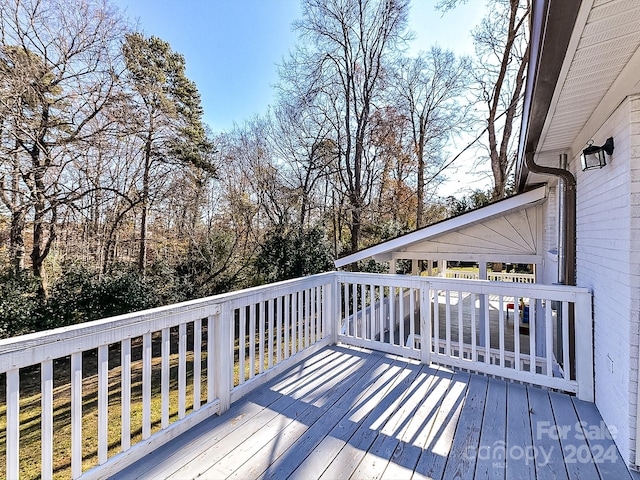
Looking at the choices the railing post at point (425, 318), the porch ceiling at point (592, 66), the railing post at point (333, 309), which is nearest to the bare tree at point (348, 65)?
the railing post at point (333, 309)

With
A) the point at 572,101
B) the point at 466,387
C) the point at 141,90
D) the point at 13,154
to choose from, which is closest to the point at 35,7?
the point at 141,90

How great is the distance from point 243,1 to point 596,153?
927 centimetres

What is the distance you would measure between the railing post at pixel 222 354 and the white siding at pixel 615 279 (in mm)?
2804

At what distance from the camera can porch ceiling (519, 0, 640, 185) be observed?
121cm

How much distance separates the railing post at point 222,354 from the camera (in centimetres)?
246

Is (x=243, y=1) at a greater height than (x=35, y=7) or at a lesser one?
greater

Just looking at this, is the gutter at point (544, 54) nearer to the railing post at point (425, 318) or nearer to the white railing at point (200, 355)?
the white railing at point (200, 355)

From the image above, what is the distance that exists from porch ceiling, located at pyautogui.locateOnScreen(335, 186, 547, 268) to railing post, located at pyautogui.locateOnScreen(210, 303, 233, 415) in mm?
4053

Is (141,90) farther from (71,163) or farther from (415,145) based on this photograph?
(415,145)

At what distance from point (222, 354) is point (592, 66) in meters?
3.06

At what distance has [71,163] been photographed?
6.50 metres

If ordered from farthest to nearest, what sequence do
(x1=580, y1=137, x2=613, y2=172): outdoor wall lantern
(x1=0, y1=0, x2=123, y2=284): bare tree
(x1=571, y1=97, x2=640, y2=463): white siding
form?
(x1=0, y1=0, x2=123, y2=284): bare tree → (x1=580, y1=137, x2=613, y2=172): outdoor wall lantern → (x1=571, y1=97, x2=640, y2=463): white siding

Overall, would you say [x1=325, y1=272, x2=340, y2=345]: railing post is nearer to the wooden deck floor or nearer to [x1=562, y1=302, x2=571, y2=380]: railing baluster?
the wooden deck floor

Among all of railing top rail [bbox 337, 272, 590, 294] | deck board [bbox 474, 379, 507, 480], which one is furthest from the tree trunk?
deck board [bbox 474, 379, 507, 480]
